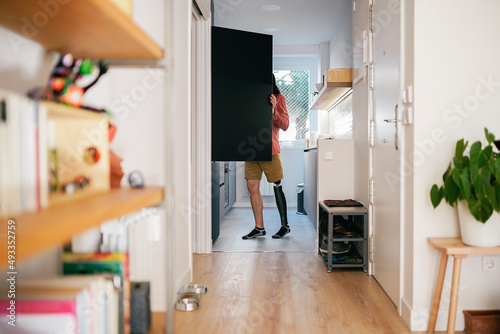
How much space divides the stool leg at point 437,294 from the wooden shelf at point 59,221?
1.40 meters

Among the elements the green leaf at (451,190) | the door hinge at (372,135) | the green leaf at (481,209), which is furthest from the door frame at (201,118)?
the green leaf at (481,209)

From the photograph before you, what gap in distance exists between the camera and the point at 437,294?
175 cm

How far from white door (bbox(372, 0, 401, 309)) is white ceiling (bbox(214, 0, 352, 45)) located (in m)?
2.13

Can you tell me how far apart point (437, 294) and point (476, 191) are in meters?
0.52

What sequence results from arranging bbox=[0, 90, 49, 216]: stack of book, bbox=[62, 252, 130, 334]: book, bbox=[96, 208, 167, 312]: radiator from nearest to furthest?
1. bbox=[0, 90, 49, 216]: stack of book
2. bbox=[62, 252, 130, 334]: book
3. bbox=[96, 208, 167, 312]: radiator

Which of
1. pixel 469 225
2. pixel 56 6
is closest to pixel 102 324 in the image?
pixel 56 6

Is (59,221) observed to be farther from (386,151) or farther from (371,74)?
(371,74)

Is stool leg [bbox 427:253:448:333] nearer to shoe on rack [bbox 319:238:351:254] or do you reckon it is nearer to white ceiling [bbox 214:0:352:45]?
shoe on rack [bbox 319:238:351:254]

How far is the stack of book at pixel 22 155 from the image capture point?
0.61 metres

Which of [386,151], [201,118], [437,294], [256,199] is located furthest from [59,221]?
[256,199]

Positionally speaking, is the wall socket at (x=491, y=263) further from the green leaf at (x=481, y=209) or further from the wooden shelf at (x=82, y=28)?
the wooden shelf at (x=82, y=28)

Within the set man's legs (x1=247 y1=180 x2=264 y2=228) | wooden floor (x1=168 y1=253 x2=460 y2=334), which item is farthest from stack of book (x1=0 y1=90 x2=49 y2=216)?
man's legs (x1=247 y1=180 x2=264 y2=228)

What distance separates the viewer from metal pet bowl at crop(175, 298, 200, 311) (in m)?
2.03

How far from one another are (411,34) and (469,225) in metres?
0.91
